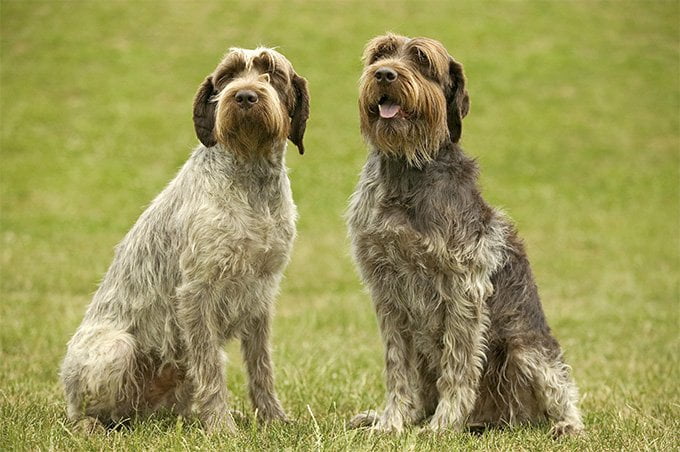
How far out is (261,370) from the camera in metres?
6.57

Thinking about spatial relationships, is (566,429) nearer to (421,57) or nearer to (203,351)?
(203,351)

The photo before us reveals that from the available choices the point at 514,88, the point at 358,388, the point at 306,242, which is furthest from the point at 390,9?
the point at 358,388

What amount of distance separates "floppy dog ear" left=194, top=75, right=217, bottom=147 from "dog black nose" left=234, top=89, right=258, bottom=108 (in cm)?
37

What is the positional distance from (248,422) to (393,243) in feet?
5.23

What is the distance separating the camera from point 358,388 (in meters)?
7.80

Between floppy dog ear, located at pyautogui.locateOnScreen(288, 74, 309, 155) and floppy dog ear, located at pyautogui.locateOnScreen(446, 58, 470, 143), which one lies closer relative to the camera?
floppy dog ear, located at pyautogui.locateOnScreen(446, 58, 470, 143)

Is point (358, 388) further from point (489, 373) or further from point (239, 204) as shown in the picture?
point (239, 204)

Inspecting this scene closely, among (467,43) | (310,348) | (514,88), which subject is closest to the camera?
(310,348)

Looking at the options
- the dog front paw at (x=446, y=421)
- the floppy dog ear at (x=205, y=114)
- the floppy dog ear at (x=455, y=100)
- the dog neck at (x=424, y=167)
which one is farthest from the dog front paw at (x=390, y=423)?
the floppy dog ear at (x=205, y=114)

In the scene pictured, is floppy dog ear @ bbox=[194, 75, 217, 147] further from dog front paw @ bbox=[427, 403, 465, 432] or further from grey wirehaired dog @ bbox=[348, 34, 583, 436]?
dog front paw @ bbox=[427, 403, 465, 432]

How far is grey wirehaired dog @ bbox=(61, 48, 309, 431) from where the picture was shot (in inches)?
235

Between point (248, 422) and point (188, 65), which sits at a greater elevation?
point (188, 65)

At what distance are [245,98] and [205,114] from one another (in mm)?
478

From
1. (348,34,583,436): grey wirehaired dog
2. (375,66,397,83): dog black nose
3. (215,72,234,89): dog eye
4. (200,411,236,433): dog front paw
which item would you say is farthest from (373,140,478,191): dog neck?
(200,411,236,433): dog front paw
